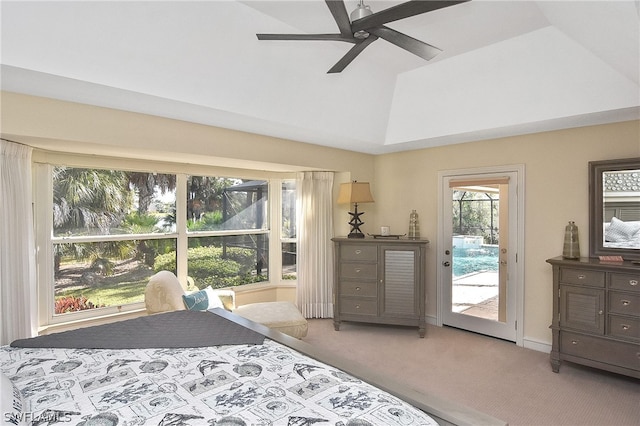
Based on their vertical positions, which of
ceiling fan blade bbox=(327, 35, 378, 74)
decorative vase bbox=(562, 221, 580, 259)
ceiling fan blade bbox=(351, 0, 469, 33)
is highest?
ceiling fan blade bbox=(327, 35, 378, 74)

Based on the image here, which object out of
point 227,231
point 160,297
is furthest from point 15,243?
point 227,231

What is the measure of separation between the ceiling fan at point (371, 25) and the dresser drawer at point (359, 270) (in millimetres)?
Result: 2654

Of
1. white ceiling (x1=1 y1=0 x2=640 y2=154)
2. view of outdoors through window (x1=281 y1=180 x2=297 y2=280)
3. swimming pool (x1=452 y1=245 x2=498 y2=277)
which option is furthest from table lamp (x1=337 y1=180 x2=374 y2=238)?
swimming pool (x1=452 y1=245 x2=498 y2=277)

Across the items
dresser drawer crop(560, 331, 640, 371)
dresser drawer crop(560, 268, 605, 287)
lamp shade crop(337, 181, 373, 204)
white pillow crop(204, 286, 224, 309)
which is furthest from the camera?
lamp shade crop(337, 181, 373, 204)

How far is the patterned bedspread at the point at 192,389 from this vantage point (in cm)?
128

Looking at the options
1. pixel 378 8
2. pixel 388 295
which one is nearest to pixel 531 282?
pixel 388 295

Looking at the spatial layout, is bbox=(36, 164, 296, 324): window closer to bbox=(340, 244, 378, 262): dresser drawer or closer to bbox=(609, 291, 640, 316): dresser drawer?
bbox=(340, 244, 378, 262): dresser drawer

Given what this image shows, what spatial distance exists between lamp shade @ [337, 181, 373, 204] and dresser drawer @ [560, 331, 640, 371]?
250 cm

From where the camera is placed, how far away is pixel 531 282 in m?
3.85

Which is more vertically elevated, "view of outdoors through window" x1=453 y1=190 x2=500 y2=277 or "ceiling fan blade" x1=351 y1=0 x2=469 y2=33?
"ceiling fan blade" x1=351 y1=0 x2=469 y2=33

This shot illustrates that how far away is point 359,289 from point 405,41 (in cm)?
302

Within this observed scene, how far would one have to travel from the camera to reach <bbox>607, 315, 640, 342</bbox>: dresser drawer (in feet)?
9.26

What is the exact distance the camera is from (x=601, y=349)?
9.77 ft

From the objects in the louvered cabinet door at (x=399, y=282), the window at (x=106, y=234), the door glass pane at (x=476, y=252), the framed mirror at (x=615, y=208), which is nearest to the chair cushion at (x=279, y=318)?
the louvered cabinet door at (x=399, y=282)
